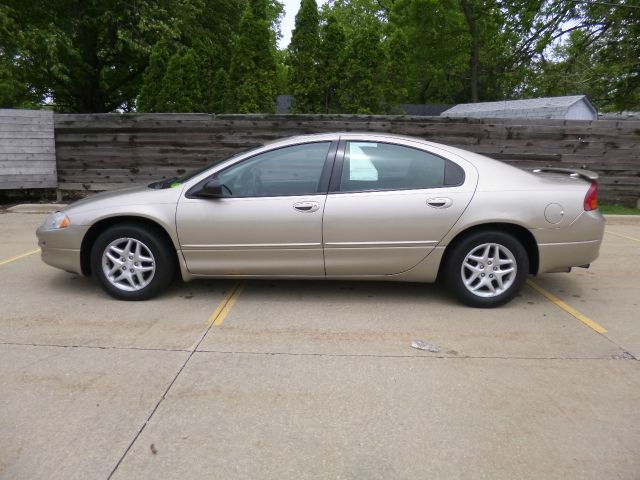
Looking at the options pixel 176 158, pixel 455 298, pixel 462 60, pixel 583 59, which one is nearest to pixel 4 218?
pixel 176 158

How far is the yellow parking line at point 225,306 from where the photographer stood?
427 cm

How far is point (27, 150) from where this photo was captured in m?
9.82

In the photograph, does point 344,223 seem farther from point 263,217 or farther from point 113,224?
point 113,224

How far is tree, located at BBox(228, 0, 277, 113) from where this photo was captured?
12.3 metres

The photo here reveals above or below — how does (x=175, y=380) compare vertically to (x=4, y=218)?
below

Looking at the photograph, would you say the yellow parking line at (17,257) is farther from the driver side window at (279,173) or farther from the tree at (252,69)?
the tree at (252,69)

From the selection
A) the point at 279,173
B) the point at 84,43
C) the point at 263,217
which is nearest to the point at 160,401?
the point at 263,217

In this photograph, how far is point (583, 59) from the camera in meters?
18.4

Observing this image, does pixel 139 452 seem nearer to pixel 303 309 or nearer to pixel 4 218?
pixel 303 309

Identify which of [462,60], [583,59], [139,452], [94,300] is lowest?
[139,452]

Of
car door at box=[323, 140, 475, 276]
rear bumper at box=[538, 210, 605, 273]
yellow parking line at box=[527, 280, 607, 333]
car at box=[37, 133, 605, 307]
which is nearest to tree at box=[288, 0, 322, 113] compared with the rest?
car at box=[37, 133, 605, 307]

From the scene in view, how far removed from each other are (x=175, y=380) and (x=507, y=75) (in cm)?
2492

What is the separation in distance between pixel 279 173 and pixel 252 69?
28.3 feet

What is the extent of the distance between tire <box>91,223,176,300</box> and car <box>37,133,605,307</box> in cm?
1
